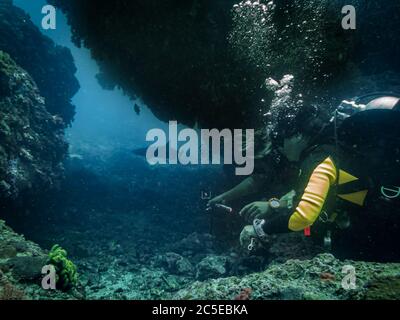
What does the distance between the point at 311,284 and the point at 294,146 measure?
5.28 ft

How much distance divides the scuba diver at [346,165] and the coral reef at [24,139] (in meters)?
6.17

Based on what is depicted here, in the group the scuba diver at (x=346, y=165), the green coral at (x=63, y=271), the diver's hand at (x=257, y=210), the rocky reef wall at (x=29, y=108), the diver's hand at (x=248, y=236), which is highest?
the rocky reef wall at (x=29, y=108)

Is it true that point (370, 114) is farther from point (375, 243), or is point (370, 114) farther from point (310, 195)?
point (375, 243)

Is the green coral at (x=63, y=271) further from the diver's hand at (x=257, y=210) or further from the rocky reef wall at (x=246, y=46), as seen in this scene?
the rocky reef wall at (x=246, y=46)

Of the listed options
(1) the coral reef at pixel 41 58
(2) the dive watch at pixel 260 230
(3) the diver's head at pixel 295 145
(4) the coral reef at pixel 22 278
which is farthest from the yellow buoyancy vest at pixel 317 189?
(1) the coral reef at pixel 41 58

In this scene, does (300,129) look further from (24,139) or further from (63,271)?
(24,139)

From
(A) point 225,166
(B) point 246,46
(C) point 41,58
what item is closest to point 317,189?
(B) point 246,46

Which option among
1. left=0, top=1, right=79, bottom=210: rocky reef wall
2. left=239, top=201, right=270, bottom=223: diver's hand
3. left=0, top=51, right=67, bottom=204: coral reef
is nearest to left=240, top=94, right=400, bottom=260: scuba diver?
left=239, top=201, right=270, bottom=223: diver's hand

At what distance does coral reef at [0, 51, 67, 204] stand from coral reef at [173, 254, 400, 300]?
568cm

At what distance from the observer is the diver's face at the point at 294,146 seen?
3.62 m

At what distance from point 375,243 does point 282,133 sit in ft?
7.31

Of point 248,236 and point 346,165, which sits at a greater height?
point 346,165

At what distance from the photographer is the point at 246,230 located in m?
4.16

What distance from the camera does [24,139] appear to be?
822 centimetres
